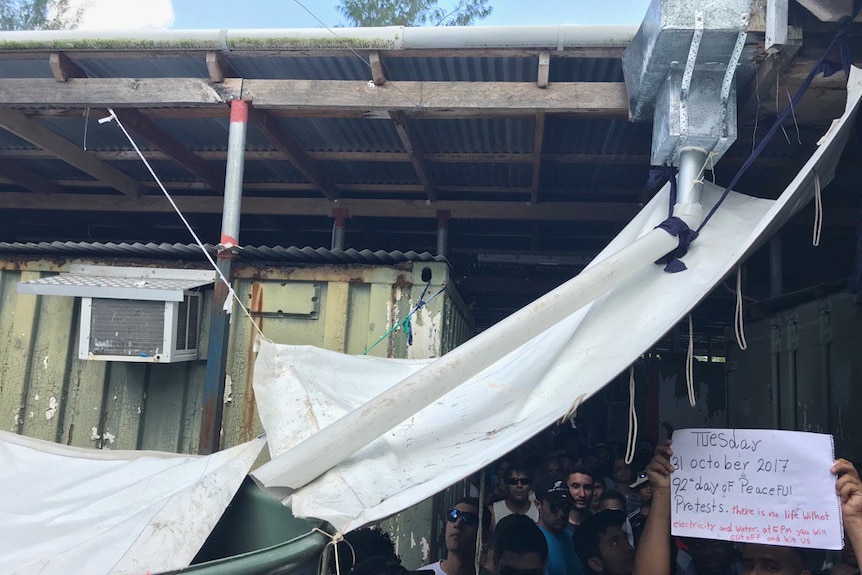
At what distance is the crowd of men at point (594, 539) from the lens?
6.95 ft

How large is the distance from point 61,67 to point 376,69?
204 centimetres

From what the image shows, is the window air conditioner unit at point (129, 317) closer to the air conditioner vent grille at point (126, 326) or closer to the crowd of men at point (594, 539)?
the air conditioner vent grille at point (126, 326)

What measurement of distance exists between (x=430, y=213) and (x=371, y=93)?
7.73 ft

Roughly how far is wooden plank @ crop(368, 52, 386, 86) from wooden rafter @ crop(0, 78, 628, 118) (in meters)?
0.04

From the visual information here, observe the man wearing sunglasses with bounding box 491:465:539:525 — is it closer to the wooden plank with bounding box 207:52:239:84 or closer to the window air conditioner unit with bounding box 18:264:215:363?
the window air conditioner unit with bounding box 18:264:215:363

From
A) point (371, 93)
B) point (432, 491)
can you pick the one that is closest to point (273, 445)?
point (432, 491)

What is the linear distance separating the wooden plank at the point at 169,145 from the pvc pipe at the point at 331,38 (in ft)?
1.97

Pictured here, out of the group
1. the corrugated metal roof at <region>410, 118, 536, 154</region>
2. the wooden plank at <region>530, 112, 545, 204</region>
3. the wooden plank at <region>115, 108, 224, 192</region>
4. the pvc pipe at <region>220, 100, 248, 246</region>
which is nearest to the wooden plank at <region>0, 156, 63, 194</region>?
the wooden plank at <region>115, 108, 224, 192</region>

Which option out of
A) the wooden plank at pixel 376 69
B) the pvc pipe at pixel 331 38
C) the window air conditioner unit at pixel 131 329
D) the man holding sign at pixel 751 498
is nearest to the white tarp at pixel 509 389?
the man holding sign at pixel 751 498

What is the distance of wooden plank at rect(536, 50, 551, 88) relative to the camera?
3.53 metres

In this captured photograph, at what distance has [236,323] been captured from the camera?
424cm

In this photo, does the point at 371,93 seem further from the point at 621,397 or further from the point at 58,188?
the point at 621,397

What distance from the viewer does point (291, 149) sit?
15.5 ft

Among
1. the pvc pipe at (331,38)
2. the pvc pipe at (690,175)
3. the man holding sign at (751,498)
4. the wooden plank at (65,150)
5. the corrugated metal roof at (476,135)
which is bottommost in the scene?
the man holding sign at (751,498)
